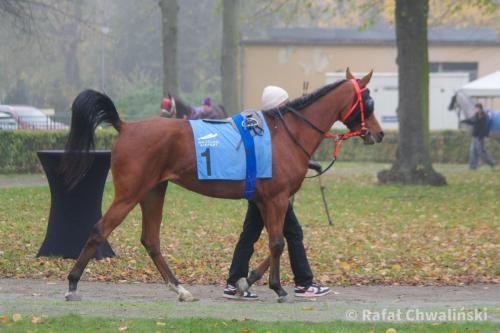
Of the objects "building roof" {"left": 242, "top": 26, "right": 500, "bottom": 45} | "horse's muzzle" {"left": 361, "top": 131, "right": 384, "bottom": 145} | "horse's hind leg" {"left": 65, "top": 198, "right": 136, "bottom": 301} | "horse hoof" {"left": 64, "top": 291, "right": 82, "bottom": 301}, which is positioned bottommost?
"horse hoof" {"left": 64, "top": 291, "right": 82, "bottom": 301}

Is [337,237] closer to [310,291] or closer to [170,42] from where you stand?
[310,291]

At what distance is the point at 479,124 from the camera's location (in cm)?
3312

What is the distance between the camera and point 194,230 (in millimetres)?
16547

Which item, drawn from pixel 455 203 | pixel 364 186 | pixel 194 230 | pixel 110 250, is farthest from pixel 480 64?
pixel 110 250

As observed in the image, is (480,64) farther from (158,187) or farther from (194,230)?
(158,187)

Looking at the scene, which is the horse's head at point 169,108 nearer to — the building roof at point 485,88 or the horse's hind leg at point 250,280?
the horse's hind leg at point 250,280

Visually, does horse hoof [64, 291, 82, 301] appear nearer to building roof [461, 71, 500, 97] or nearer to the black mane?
the black mane

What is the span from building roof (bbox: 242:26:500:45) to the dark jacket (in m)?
13.6

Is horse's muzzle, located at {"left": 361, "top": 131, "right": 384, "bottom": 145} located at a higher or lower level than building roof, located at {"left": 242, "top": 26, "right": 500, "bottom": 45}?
lower

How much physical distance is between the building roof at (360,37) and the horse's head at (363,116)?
36.5 m

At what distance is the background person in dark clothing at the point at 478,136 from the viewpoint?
33.0 meters

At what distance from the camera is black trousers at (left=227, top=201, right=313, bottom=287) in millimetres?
10375

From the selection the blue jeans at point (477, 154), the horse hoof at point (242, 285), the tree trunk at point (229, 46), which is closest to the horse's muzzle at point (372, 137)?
the horse hoof at point (242, 285)

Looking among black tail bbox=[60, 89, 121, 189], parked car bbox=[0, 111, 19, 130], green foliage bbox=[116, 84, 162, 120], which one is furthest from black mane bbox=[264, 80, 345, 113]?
green foliage bbox=[116, 84, 162, 120]
